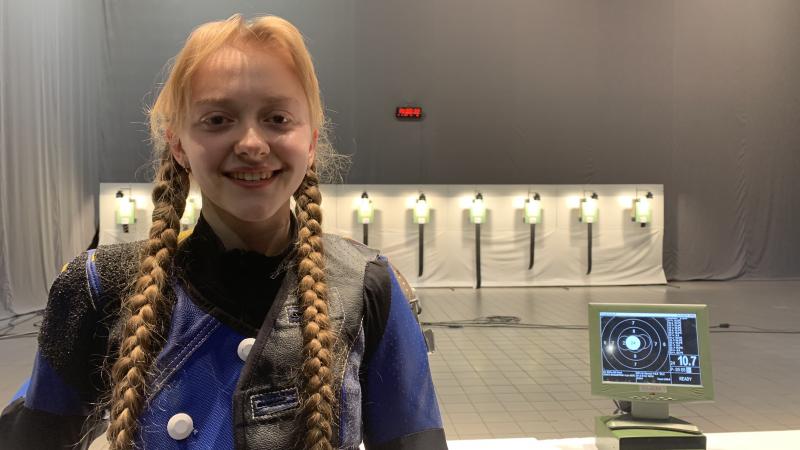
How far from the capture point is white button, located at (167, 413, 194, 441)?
871 millimetres

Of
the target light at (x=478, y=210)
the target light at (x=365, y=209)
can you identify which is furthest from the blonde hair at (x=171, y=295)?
the target light at (x=478, y=210)

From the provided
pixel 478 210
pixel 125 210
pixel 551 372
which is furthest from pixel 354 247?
pixel 125 210

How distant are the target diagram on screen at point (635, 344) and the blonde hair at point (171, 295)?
1.59 m

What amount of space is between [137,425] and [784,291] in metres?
11.9

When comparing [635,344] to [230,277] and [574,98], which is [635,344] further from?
[574,98]

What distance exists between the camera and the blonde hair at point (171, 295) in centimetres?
88

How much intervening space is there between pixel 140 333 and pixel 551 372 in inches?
194

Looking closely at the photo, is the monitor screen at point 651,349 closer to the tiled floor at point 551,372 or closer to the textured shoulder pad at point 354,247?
the textured shoulder pad at point 354,247

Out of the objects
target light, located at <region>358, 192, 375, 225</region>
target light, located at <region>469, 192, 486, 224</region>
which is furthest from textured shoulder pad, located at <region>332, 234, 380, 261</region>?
target light, located at <region>469, 192, 486, 224</region>

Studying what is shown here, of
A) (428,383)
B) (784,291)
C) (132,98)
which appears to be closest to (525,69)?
(784,291)

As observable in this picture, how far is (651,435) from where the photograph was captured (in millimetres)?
2068

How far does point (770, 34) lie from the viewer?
38.9 feet

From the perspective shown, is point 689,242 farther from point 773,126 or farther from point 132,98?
point 132,98

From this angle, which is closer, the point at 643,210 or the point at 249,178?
the point at 249,178
